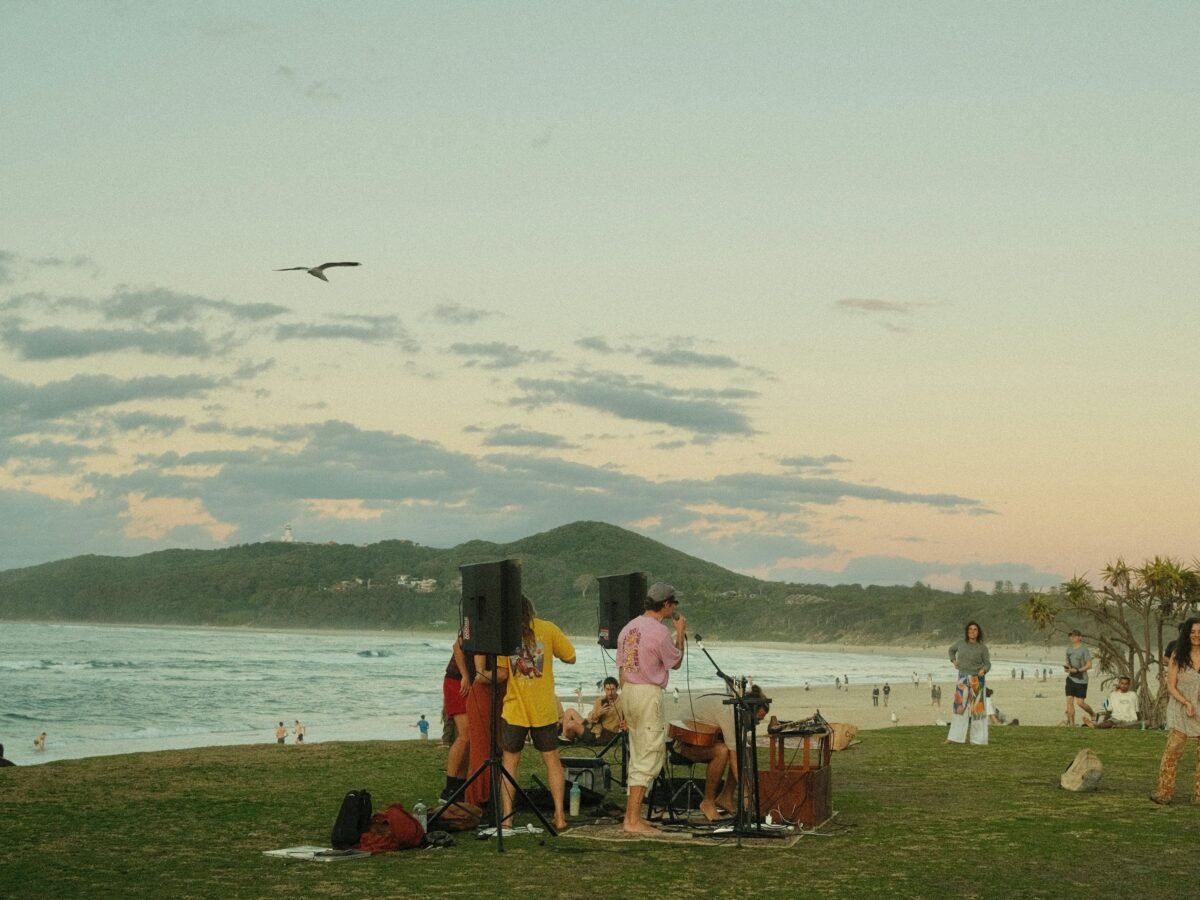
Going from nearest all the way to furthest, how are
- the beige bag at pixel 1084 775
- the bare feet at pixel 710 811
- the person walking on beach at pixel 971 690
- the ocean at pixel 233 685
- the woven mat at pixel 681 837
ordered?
1. the woven mat at pixel 681 837
2. the bare feet at pixel 710 811
3. the beige bag at pixel 1084 775
4. the person walking on beach at pixel 971 690
5. the ocean at pixel 233 685

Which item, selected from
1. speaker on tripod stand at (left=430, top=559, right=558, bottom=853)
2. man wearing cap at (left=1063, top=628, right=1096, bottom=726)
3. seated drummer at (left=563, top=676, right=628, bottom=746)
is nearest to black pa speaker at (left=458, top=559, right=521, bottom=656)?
speaker on tripod stand at (left=430, top=559, right=558, bottom=853)

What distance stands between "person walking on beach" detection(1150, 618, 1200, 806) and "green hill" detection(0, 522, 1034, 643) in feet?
443

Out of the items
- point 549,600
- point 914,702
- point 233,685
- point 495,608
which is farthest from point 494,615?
point 549,600

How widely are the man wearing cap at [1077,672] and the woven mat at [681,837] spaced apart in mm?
12237

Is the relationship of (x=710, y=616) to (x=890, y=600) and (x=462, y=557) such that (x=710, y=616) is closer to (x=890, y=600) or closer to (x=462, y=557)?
(x=890, y=600)

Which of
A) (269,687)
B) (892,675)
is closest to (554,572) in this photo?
(892,675)

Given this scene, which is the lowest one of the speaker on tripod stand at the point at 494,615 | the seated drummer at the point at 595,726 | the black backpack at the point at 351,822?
the black backpack at the point at 351,822

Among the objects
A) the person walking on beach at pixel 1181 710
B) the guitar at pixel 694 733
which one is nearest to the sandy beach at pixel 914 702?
the person walking on beach at pixel 1181 710

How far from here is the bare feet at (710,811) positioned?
Answer: 9438 mm

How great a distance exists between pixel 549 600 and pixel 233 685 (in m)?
98.6

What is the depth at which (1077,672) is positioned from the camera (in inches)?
786

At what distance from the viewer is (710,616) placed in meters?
170

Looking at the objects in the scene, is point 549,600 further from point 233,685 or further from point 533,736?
point 533,736

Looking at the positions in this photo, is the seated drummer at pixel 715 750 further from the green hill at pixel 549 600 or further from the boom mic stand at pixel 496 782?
the green hill at pixel 549 600
